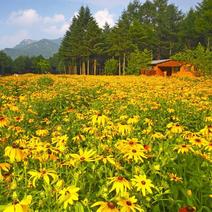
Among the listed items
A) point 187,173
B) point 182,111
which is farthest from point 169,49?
point 187,173

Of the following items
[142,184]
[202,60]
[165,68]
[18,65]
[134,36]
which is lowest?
[18,65]

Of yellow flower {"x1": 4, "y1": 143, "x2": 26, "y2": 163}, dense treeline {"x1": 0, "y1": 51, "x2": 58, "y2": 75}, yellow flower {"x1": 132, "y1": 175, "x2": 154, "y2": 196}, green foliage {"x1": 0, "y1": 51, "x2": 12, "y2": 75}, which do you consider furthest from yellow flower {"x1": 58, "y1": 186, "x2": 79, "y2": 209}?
green foliage {"x1": 0, "y1": 51, "x2": 12, "y2": 75}

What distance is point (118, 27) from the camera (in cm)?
6769

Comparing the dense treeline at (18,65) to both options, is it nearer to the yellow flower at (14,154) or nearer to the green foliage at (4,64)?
the green foliage at (4,64)

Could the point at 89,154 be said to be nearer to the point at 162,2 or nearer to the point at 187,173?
the point at 187,173

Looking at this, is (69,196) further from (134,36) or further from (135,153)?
(134,36)

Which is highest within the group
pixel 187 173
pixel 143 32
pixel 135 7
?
pixel 135 7

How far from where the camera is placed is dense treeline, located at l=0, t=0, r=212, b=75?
67.4 metres

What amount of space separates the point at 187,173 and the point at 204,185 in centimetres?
60

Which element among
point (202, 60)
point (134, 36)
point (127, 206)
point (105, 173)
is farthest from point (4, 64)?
point (127, 206)

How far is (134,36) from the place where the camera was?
70.8 metres

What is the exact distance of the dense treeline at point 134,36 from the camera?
67438 millimetres

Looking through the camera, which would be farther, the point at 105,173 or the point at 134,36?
the point at 134,36

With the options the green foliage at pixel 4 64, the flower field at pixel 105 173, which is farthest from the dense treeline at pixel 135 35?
the flower field at pixel 105 173
